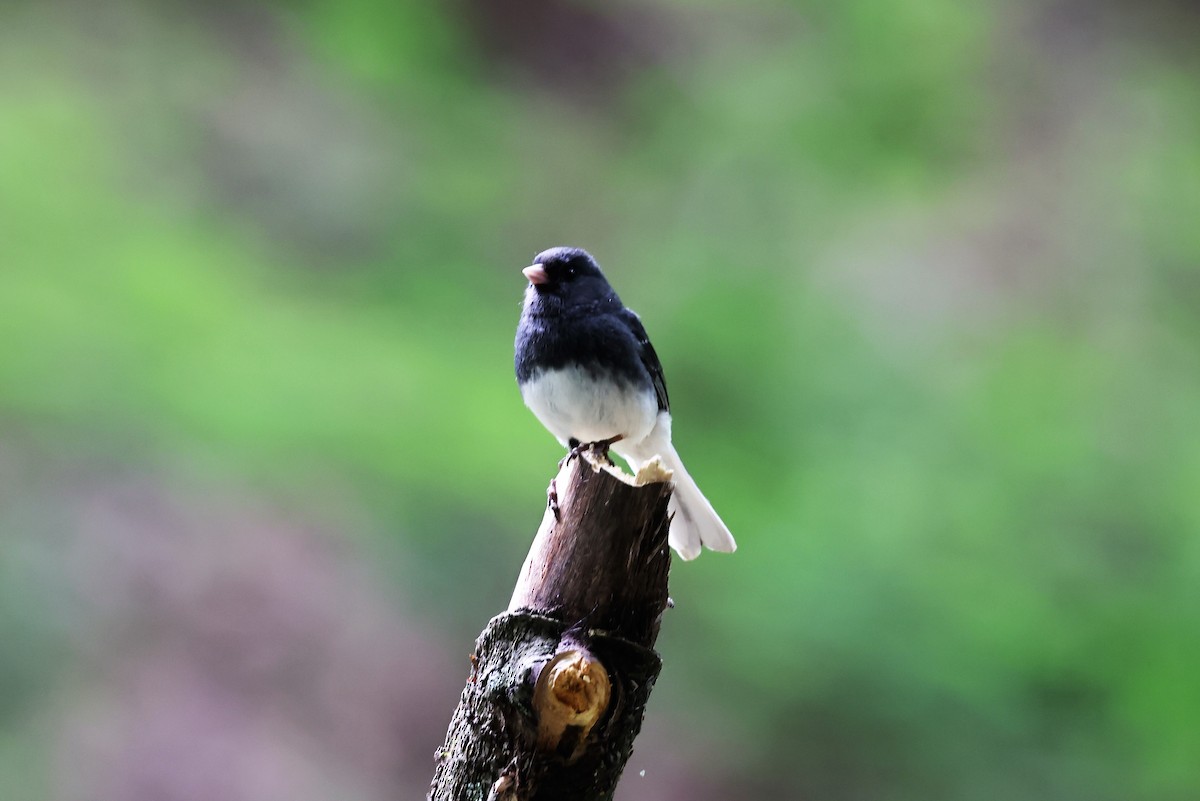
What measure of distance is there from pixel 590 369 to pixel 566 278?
0.76 feet

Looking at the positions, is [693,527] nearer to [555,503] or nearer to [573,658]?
[555,503]

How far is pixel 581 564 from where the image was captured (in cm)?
155

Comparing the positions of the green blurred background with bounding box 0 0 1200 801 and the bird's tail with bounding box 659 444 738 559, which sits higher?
the green blurred background with bounding box 0 0 1200 801

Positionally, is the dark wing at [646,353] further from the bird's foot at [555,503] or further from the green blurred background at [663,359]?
the green blurred background at [663,359]

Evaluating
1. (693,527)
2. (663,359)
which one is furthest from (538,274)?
(663,359)

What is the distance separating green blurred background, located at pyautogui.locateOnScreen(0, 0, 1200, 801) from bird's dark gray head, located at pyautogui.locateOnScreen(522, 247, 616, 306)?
4.91ft

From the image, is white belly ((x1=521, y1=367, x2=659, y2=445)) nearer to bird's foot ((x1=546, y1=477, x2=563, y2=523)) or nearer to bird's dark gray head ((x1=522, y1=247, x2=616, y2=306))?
bird's dark gray head ((x1=522, y1=247, x2=616, y2=306))

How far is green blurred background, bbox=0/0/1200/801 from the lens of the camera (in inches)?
133

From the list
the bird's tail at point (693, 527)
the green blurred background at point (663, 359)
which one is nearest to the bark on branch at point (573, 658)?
the bird's tail at point (693, 527)

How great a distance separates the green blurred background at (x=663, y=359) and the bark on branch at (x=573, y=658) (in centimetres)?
204

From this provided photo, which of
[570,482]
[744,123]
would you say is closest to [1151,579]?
[744,123]

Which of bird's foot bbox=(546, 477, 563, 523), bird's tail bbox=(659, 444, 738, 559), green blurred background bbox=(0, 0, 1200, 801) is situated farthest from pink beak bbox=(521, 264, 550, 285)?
green blurred background bbox=(0, 0, 1200, 801)

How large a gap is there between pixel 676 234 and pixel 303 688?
2.23m

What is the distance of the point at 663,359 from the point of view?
3980mm
